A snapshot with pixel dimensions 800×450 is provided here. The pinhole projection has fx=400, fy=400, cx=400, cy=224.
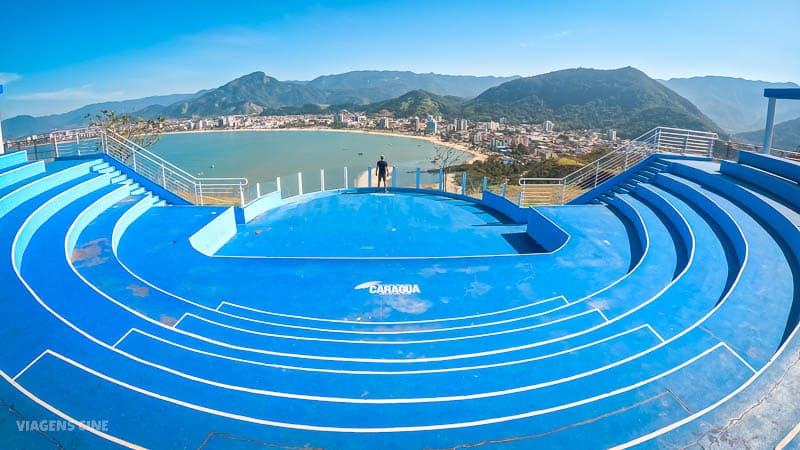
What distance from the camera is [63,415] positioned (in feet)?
12.2

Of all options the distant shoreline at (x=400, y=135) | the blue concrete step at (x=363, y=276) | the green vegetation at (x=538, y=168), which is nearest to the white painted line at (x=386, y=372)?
the blue concrete step at (x=363, y=276)

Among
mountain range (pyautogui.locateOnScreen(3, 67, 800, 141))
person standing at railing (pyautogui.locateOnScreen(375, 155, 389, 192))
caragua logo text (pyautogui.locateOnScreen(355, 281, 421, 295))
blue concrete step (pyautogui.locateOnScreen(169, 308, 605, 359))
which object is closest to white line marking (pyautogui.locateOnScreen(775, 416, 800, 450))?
blue concrete step (pyautogui.locateOnScreen(169, 308, 605, 359))

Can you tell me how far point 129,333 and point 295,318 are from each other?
7.78ft

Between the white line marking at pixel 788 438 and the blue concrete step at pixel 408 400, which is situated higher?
the white line marking at pixel 788 438

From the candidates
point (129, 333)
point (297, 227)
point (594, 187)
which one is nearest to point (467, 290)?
point (129, 333)

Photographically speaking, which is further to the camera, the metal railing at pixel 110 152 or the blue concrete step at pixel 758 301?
the metal railing at pixel 110 152

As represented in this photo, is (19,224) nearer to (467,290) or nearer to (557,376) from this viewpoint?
(467,290)

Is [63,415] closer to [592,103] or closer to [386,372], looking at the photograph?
[386,372]

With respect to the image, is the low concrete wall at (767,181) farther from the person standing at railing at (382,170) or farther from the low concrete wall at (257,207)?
the low concrete wall at (257,207)

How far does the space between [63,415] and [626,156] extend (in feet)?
54.9

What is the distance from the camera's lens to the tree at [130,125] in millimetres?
27514

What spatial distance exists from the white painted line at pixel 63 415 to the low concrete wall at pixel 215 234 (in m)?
5.70

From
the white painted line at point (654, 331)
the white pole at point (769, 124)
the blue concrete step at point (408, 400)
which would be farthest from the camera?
the white pole at point (769, 124)

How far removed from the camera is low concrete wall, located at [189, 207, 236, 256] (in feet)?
33.1
